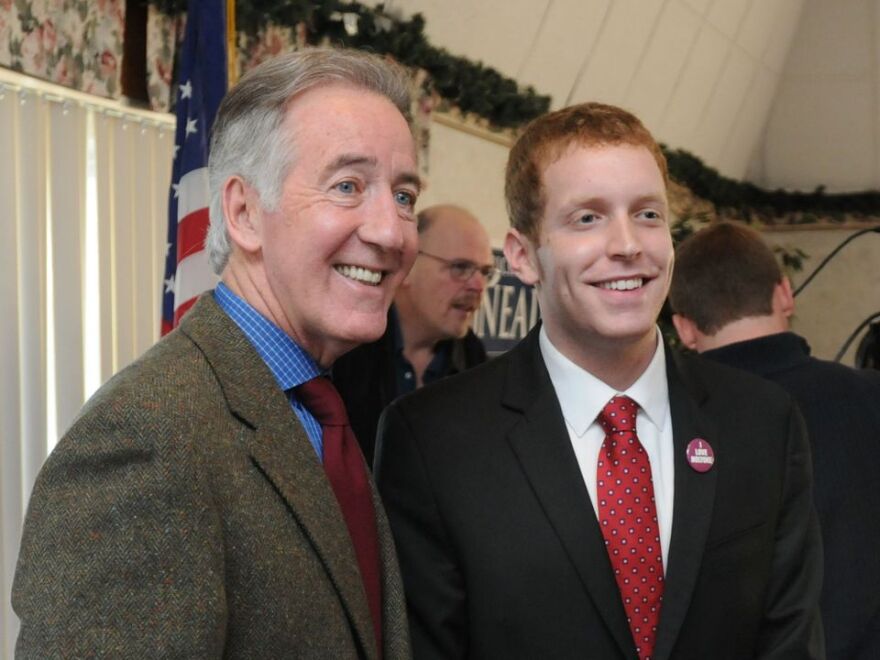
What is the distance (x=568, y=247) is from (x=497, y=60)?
4.47 metres

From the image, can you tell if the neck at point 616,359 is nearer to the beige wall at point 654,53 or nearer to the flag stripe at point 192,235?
the flag stripe at point 192,235

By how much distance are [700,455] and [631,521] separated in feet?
0.49

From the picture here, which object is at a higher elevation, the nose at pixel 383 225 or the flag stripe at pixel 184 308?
the nose at pixel 383 225

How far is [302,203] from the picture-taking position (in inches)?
57.1

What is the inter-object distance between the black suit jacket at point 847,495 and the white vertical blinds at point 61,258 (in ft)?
7.48

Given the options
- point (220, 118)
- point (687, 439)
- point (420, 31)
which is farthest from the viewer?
point (420, 31)

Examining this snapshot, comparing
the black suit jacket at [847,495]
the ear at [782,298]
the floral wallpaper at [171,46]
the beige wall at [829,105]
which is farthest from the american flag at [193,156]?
the beige wall at [829,105]

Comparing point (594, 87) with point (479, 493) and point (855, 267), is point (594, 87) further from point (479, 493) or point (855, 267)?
point (479, 493)

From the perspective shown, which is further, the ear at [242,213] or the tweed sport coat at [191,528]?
the ear at [242,213]

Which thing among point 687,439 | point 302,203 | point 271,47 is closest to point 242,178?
point 302,203

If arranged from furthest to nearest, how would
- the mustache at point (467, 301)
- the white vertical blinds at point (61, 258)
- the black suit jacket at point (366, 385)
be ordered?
the mustache at point (467, 301), the white vertical blinds at point (61, 258), the black suit jacket at point (366, 385)

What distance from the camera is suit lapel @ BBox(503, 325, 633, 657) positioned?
1664 mm

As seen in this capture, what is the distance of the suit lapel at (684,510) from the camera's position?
64.9 inches

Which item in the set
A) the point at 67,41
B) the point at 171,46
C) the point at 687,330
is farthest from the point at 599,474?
the point at 171,46
